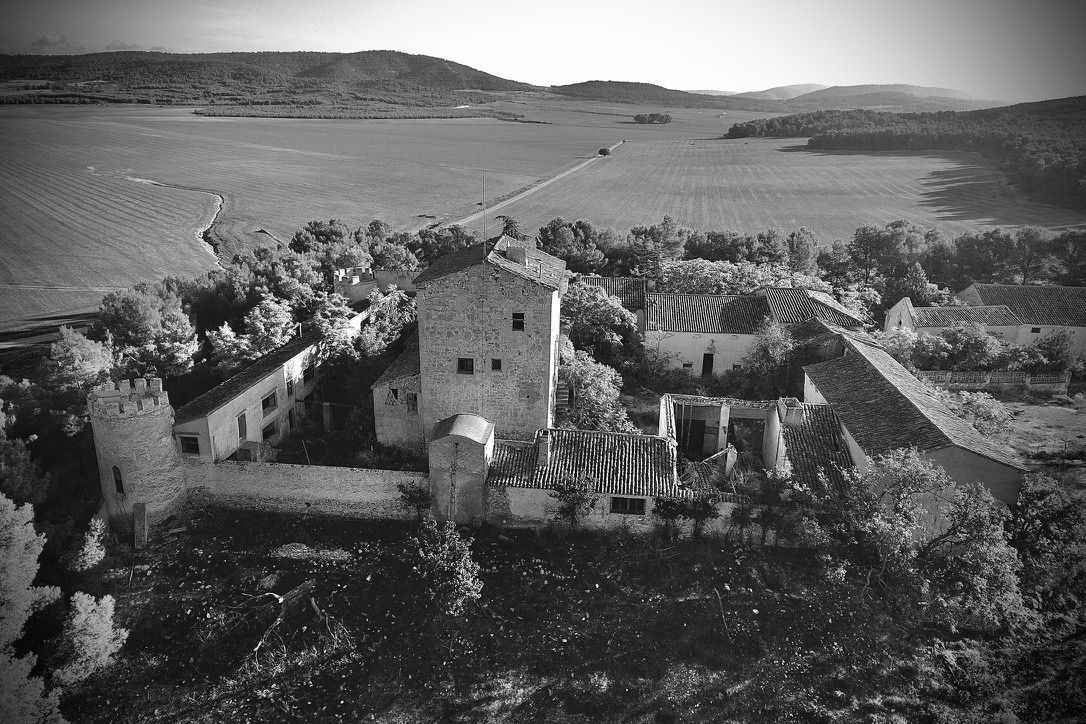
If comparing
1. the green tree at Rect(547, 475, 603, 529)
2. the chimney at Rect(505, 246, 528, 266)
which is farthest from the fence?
the chimney at Rect(505, 246, 528, 266)

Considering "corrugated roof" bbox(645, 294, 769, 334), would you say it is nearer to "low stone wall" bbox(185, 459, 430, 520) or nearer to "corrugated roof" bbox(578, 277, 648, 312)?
"corrugated roof" bbox(578, 277, 648, 312)

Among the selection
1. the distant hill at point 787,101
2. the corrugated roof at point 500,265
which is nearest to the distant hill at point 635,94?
the distant hill at point 787,101

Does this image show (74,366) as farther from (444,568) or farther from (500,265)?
(444,568)

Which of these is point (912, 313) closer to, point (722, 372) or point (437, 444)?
point (722, 372)

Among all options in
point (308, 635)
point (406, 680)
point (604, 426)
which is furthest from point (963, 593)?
point (308, 635)

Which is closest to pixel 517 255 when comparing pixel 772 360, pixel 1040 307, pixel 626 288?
pixel 772 360

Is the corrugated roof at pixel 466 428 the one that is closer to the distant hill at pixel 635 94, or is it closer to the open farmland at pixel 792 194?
the open farmland at pixel 792 194
